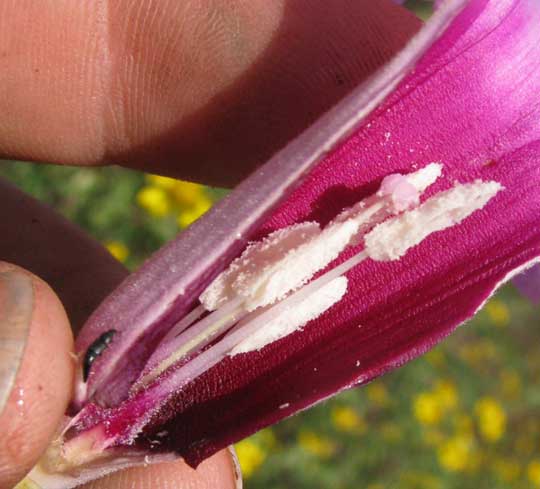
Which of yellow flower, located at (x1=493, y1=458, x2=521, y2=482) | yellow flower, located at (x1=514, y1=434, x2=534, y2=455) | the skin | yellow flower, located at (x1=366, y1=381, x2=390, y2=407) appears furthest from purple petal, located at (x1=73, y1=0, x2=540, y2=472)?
yellow flower, located at (x1=514, y1=434, x2=534, y2=455)

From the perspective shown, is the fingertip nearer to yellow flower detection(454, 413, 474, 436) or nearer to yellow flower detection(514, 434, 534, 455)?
yellow flower detection(454, 413, 474, 436)

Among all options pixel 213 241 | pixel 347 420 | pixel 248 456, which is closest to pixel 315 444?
pixel 347 420

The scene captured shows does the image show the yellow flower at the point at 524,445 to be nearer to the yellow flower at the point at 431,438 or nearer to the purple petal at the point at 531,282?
the yellow flower at the point at 431,438

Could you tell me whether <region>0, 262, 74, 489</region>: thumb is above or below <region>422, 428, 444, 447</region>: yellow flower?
above

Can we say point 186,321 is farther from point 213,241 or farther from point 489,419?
point 489,419

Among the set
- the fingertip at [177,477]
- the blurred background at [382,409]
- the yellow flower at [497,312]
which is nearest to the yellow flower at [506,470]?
the blurred background at [382,409]
